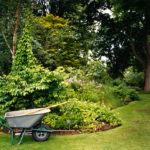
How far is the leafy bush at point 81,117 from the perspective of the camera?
4.66 meters

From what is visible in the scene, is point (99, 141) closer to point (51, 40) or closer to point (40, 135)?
point (40, 135)

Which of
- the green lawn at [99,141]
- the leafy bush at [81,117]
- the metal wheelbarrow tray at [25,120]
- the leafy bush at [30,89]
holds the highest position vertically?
the leafy bush at [30,89]

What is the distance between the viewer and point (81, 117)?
4.86 metres

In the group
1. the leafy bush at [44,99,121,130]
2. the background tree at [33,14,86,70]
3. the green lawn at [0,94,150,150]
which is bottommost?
the green lawn at [0,94,150,150]

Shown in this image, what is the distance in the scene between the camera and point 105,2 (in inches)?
603

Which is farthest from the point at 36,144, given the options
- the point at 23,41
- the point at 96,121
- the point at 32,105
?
the point at 23,41

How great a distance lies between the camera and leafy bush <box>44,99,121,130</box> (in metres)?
4.66

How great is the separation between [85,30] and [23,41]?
1146 cm

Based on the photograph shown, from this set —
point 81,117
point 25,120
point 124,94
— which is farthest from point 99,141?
point 124,94

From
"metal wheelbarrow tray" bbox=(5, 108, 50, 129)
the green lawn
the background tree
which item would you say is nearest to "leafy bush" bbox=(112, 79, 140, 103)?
the green lawn

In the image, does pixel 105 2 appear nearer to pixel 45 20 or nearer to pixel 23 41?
pixel 45 20

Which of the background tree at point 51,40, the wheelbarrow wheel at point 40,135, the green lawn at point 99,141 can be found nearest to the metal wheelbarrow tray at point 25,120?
the wheelbarrow wheel at point 40,135

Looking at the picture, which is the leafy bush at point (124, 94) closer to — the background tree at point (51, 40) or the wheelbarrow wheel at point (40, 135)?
the background tree at point (51, 40)

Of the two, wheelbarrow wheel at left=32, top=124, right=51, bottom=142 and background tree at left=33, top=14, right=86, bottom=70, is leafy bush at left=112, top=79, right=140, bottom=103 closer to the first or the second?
background tree at left=33, top=14, right=86, bottom=70
